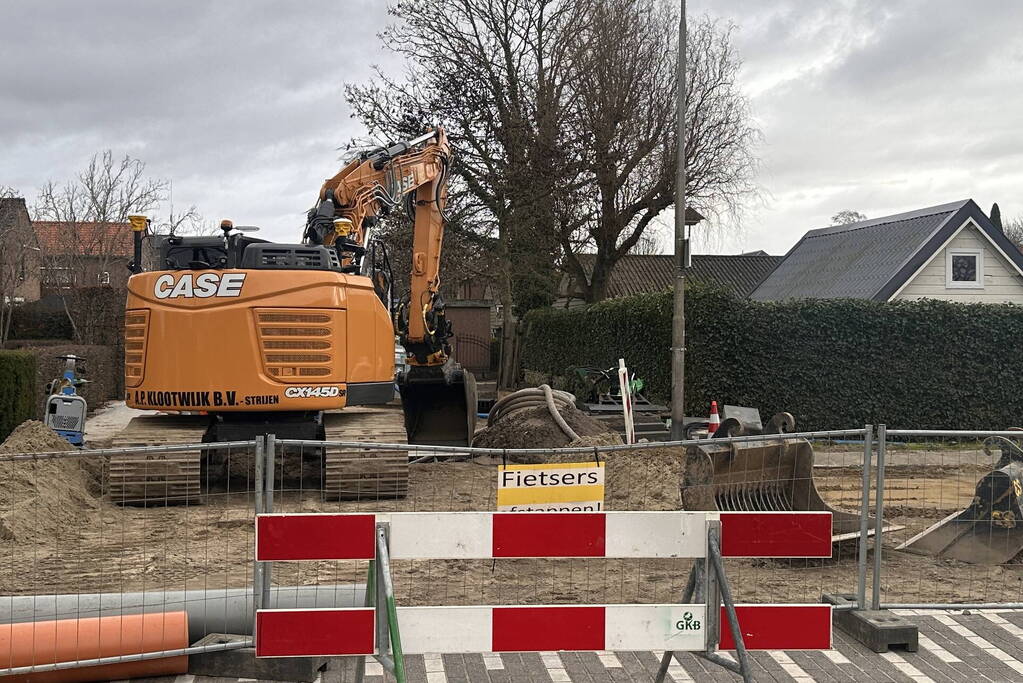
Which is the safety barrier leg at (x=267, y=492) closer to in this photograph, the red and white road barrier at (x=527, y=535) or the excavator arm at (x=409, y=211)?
the red and white road barrier at (x=527, y=535)

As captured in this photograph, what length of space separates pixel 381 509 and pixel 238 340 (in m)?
2.19

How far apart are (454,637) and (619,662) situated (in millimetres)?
1726

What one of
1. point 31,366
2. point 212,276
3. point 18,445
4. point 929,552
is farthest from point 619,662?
point 31,366

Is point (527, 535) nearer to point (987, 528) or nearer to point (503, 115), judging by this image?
point (987, 528)

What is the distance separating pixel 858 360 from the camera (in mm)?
18766

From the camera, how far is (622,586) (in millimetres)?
7840

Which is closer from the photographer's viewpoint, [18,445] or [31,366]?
[18,445]

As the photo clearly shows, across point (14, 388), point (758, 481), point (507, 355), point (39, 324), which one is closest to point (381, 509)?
point (758, 481)

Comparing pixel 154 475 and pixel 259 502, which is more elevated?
pixel 259 502

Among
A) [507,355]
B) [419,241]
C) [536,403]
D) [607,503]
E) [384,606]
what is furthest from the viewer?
[507,355]

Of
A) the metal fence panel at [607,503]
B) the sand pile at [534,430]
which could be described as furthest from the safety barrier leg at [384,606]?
the sand pile at [534,430]

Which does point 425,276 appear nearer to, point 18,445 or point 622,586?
point 18,445

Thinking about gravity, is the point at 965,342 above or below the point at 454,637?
above

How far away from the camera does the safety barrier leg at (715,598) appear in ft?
16.4
